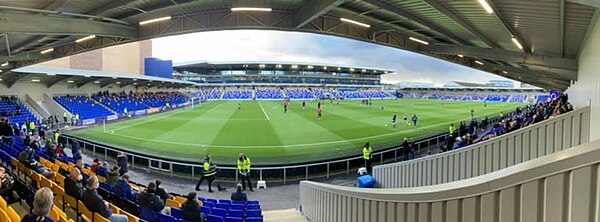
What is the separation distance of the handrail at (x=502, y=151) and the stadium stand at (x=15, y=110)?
94.8ft

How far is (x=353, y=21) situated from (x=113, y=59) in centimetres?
5120

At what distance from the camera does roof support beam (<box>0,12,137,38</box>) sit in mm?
9492

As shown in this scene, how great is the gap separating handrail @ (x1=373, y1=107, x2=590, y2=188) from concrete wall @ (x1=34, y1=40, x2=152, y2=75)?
45.0m

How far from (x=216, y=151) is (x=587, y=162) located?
18.0 m

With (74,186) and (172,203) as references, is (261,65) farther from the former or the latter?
(74,186)

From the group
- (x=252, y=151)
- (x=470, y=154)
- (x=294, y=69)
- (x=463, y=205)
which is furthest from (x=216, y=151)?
(x=294, y=69)

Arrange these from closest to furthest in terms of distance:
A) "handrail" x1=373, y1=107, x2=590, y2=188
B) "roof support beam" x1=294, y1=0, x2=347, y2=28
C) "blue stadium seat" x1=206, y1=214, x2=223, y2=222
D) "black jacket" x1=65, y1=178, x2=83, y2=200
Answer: "black jacket" x1=65, y1=178, x2=83, y2=200
"blue stadium seat" x1=206, y1=214, x2=223, y2=222
"handrail" x1=373, y1=107, x2=590, y2=188
"roof support beam" x1=294, y1=0, x2=347, y2=28

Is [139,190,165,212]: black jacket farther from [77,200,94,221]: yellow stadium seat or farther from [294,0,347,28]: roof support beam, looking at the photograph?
[294,0,347,28]: roof support beam

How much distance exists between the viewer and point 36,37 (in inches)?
573

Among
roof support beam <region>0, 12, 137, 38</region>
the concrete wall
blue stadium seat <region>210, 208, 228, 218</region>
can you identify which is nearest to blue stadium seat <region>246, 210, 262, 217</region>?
blue stadium seat <region>210, 208, 228, 218</region>

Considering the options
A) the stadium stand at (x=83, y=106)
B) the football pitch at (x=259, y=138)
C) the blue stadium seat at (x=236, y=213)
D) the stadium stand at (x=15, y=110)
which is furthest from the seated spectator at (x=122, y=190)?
the stadium stand at (x=83, y=106)

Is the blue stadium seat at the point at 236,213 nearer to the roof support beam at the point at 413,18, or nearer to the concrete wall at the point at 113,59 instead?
the roof support beam at the point at 413,18

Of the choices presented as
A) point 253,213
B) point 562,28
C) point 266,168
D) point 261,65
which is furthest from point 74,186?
→ point 261,65

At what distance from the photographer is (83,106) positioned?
116 feet
